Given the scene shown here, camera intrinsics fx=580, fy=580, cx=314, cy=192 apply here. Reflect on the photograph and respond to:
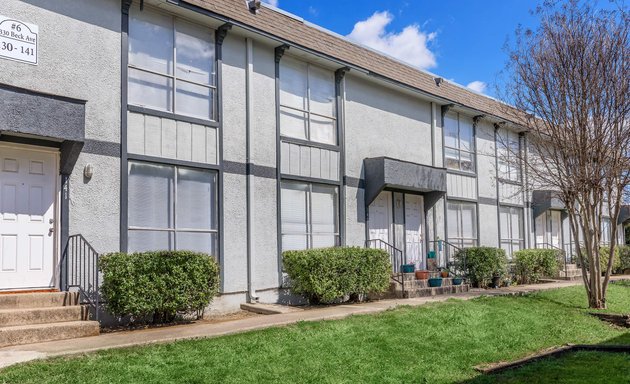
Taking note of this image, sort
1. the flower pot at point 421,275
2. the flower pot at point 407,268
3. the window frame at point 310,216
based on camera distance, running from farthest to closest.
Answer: the flower pot at point 407,268 → the flower pot at point 421,275 → the window frame at point 310,216

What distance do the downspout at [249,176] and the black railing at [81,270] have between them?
3282mm

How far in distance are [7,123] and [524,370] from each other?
764 centimetres

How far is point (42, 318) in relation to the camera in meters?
8.01

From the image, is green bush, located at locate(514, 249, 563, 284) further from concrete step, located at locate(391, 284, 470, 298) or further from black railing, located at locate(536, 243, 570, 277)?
concrete step, located at locate(391, 284, 470, 298)

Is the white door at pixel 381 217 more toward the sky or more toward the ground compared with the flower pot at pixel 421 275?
more toward the sky

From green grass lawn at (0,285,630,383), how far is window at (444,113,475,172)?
7538 mm

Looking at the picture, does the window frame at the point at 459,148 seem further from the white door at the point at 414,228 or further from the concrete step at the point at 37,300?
the concrete step at the point at 37,300

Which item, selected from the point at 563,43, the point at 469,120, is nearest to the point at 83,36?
the point at 563,43

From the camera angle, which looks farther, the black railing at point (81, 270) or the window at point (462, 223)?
the window at point (462, 223)

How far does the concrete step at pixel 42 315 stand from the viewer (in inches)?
305

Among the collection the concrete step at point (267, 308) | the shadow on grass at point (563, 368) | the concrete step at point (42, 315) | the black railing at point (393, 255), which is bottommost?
the shadow on grass at point (563, 368)

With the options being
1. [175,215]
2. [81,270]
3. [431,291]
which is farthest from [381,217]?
[81,270]

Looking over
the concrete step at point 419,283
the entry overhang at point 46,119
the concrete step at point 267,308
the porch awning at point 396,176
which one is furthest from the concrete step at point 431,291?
the entry overhang at point 46,119

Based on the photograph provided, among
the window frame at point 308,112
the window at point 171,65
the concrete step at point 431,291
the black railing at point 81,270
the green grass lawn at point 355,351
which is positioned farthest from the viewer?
the concrete step at point 431,291
